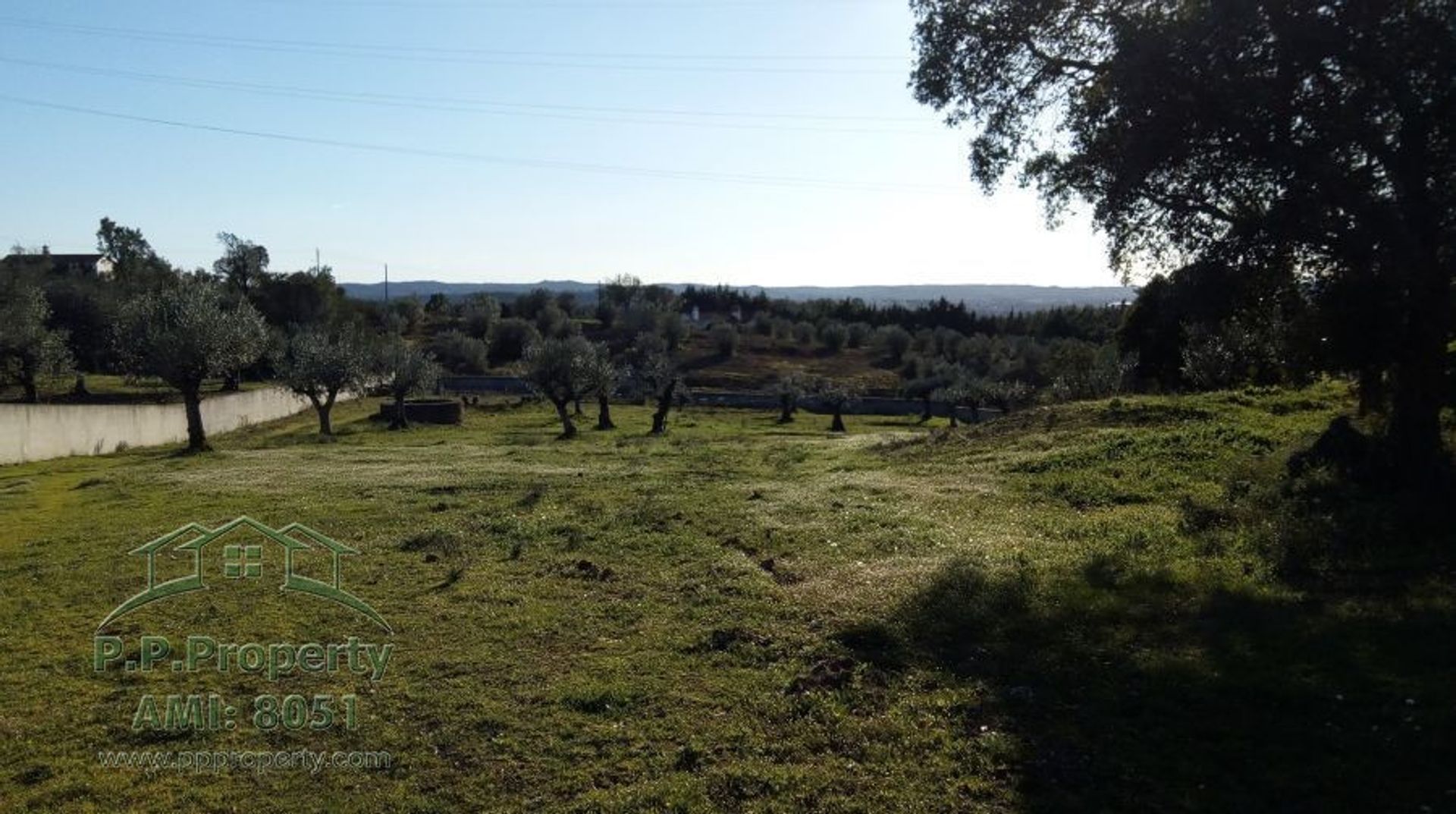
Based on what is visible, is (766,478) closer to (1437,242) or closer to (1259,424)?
(1259,424)

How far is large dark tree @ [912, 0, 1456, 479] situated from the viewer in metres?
11.0

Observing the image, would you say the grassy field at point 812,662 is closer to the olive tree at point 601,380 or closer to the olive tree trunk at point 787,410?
the olive tree at point 601,380

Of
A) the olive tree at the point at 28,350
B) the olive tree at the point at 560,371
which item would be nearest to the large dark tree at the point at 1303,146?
the olive tree at the point at 560,371

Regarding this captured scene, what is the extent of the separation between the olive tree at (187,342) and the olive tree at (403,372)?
11.2m

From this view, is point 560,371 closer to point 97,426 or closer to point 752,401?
point 97,426

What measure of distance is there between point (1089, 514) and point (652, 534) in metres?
6.82

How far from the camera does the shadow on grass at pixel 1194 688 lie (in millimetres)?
6039

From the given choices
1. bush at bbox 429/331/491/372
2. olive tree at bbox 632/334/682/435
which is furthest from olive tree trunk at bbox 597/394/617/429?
bush at bbox 429/331/491/372

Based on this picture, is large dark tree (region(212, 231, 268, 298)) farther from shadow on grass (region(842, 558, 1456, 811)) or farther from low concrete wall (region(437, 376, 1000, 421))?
shadow on grass (region(842, 558, 1456, 811))

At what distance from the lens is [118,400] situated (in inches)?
2000

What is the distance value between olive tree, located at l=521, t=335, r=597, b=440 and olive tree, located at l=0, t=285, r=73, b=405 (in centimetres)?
2545

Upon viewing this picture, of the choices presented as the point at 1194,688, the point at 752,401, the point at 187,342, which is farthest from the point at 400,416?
the point at 1194,688

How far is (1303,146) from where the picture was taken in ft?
37.6

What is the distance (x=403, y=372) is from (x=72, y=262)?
73.3m
